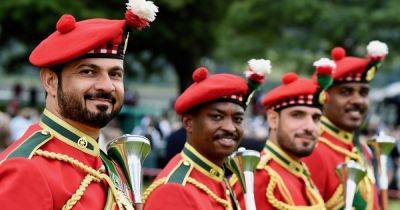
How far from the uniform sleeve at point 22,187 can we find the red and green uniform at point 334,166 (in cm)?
366

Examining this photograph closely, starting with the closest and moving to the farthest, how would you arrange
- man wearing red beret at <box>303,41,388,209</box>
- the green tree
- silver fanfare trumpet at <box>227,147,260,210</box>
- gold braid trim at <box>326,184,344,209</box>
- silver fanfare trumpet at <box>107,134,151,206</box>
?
1. silver fanfare trumpet at <box>107,134,151,206</box>
2. silver fanfare trumpet at <box>227,147,260,210</box>
3. gold braid trim at <box>326,184,344,209</box>
4. man wearing red beret at <box>303,41,388,209</box>
5. the green tree

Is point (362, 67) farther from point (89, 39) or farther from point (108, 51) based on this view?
point (89, 39)

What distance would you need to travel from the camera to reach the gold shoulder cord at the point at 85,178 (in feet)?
15.2

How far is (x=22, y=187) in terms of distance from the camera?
446cm

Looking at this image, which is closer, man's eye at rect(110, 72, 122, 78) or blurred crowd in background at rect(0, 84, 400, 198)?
man's eye at rect(110, 72, 122, 78)

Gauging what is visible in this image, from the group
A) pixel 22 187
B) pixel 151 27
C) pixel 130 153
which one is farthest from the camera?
pixel 151 27

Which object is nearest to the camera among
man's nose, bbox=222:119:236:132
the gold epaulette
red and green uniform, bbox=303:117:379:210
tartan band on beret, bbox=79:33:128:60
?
tartan band on beret, bbox=79:33:128:60

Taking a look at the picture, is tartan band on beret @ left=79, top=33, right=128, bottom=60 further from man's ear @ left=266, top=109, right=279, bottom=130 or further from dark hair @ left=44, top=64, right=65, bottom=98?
man's ear @ left=266, top=109, right=279, bottom=130

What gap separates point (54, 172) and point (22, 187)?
0.74ft

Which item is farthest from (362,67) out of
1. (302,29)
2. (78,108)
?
(302,29)

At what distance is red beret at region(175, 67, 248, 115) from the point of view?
244 inches

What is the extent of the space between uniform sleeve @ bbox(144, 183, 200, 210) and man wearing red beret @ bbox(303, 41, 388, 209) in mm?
2284

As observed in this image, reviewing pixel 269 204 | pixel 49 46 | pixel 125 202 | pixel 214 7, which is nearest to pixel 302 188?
pixel 269 204

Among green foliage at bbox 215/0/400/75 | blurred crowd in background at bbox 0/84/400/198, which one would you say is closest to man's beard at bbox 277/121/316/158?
blurred crowd in background at bbox 0/84/400/198
